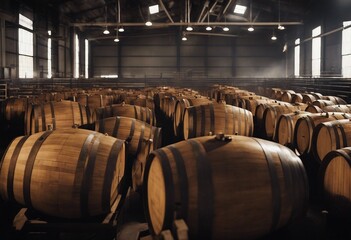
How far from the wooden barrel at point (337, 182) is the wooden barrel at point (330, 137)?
1.30 metres

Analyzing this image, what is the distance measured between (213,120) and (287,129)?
1286 mm

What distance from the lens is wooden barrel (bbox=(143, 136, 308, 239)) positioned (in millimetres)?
2387

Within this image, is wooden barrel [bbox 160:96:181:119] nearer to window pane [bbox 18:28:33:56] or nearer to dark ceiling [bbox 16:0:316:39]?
dark ceiling [bbox 16:0:316:39]

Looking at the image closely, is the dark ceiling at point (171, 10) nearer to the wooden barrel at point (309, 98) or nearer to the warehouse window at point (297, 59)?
Answer: the warehouse window at point (297, 59)

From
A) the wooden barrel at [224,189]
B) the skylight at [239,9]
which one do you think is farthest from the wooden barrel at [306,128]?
the skylight at [239,9]

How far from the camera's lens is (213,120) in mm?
5617

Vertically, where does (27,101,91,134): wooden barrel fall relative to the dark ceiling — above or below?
below

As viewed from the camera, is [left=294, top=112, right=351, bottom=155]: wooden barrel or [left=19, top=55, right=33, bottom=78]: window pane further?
Result: [left=19, top=55, right=33, bottom=78]: window pane

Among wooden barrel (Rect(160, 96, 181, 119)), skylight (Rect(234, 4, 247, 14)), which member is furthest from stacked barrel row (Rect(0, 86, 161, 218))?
skylight (Rect(234, 4, 247, 14))

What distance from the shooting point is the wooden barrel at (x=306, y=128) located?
538 cm

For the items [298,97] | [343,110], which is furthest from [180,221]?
[298,97]

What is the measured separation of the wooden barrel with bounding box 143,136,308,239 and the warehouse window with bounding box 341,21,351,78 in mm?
18228

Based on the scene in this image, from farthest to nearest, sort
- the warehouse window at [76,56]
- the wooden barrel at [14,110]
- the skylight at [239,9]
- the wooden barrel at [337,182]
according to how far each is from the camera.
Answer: the warehouse window at [76,56], the skylight at [239,9], the wooden barrel at [14,110], the wooden barrel at [337,182]

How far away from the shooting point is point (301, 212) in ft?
9.05
